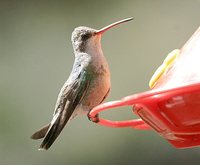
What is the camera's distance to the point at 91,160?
754cm

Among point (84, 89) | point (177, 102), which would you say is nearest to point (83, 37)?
point (84, 89)

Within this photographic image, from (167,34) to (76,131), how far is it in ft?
Answer: 5.26

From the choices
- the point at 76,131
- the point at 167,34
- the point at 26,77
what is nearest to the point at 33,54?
the point at 26,77

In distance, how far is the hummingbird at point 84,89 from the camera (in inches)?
165

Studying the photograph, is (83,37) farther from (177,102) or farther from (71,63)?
(71,63)

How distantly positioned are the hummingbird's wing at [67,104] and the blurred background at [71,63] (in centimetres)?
304

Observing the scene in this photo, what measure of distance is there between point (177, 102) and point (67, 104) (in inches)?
60.1

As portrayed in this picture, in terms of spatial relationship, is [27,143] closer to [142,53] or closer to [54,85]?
[54,85]

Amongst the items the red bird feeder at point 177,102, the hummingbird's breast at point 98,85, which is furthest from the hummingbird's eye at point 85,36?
the red bird feeder at point 177,102

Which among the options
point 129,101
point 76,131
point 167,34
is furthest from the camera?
point 76,131

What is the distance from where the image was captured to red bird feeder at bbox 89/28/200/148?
8.94 feet

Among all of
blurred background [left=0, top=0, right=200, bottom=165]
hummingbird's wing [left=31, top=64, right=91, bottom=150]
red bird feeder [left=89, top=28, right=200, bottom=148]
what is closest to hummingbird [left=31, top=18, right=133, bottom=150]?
hummingbird's wing [left=31, top=64, right=91, bottom=150]
